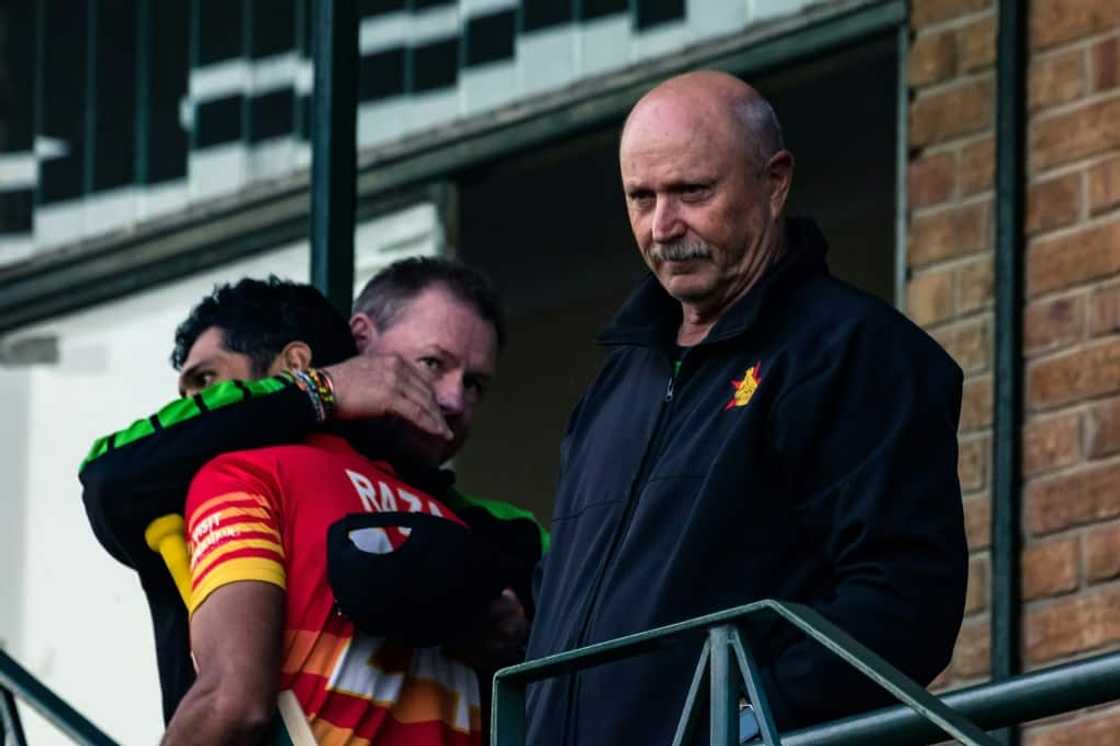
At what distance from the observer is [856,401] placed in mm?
4094

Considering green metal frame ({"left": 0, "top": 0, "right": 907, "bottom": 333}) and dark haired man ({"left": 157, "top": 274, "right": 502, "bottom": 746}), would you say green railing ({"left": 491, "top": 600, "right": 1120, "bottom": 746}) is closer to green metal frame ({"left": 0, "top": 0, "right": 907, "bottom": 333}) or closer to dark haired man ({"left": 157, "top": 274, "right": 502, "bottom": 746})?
dark haired man ({"left": 157, "top": 274, "right": 502, "bottom": 746})

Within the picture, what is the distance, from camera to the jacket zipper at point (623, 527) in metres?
4.16

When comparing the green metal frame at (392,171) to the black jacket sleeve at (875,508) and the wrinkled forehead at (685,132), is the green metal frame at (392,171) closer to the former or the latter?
the wrinkled forehead at (685,132)

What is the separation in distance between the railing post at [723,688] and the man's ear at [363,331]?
72.4 inches

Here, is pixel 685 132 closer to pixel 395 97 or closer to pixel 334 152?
pixel 334 152

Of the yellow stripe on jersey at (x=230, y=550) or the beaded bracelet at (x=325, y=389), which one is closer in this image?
the yellow stripe on jersey at (x=230, y=550)

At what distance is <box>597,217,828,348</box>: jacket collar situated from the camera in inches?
168

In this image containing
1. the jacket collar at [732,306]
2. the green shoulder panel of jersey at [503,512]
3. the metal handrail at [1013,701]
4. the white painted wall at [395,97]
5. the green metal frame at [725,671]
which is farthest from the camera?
the white painted wall at [395,97]

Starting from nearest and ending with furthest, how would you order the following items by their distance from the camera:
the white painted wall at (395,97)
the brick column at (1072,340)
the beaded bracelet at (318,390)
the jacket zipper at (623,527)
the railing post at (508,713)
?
1. the railing post at (508,713)
2. the jacket zipper at (623,527)
3. the beaded bracelet at (318,390)
4. the brick column at (1072,340)
5. the white painted wall at (395,97)

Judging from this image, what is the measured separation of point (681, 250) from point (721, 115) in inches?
8.6

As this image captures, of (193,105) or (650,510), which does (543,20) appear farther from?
(650,510)

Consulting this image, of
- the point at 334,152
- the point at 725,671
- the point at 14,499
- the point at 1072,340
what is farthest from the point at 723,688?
the point at 14,499

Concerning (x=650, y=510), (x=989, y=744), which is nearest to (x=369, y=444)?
(x=650, y=510)

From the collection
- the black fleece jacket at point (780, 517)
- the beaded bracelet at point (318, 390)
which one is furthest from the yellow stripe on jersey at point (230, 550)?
the black fleece jacket at point (780, 517)
